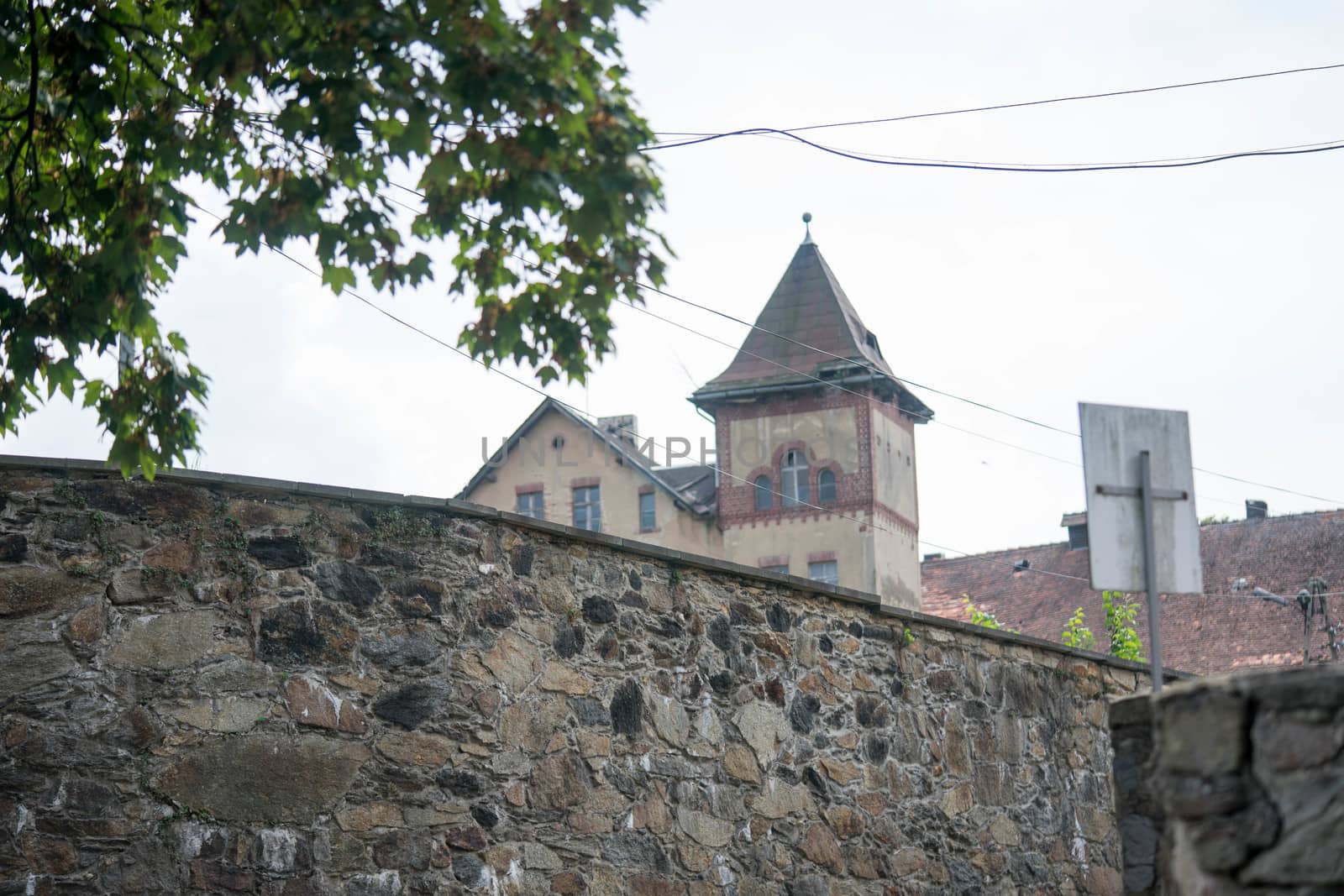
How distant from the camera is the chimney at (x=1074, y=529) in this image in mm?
41188

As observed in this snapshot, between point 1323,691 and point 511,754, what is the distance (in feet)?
16.1

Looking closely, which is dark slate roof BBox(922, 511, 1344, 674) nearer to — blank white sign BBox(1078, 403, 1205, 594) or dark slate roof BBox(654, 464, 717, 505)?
dark slate roof BBox(654, 464, 717, 505)

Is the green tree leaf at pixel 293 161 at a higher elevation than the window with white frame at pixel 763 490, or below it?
below

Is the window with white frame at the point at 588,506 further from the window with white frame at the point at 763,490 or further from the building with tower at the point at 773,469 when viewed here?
the window with white frame at the point at 763,490

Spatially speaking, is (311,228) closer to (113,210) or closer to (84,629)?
(113,210)

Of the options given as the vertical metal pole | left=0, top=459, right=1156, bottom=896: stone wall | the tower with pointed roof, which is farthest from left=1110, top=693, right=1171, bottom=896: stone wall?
the tower with pointed roof

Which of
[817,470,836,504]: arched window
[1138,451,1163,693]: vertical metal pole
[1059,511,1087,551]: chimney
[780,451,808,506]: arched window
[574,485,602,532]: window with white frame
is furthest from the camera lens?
[780,451,808,506]: arched window

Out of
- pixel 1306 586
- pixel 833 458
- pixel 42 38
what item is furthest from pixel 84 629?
pixel 833 458

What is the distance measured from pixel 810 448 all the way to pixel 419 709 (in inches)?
1548

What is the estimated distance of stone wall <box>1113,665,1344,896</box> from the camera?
11.5 ft

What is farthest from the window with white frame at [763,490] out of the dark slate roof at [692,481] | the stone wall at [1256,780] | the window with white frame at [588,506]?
the stone wall at [1256,780]

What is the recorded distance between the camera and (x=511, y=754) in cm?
787

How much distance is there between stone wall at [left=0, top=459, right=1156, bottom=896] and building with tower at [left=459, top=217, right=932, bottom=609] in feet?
116

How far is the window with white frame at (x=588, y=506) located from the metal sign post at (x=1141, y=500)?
38.3 metres
